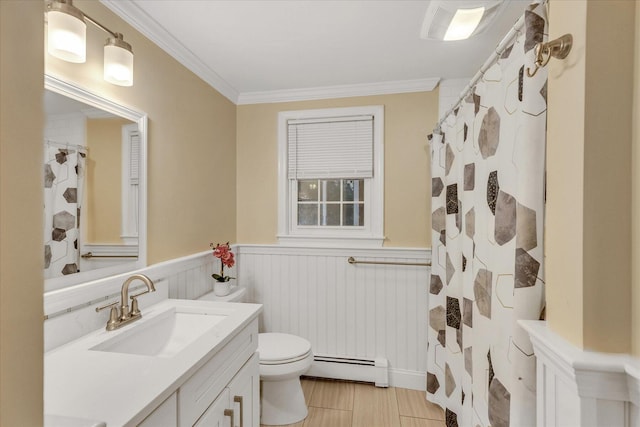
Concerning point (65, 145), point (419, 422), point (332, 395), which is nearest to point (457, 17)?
point (65, 145)

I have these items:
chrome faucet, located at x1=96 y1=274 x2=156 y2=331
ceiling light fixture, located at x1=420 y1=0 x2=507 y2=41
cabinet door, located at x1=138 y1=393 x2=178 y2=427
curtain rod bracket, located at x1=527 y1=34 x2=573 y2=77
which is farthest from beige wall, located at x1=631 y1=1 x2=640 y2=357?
chrome faucet, located at x1=96 y1=274 x2=156 y2=331

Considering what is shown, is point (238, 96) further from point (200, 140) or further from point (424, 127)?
point (424, 127)

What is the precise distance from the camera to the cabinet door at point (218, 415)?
106 cm

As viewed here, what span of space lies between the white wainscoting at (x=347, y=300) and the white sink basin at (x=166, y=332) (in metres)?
1.07

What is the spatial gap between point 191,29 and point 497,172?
66.2 inches

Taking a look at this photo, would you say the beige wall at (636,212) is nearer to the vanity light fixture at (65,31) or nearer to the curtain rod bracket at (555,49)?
the curtain rod bracket at (555,49)

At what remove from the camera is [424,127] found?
93.1 inches

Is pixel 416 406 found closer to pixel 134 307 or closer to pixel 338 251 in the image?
pixel 338 251

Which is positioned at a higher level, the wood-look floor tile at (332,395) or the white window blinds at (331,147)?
the white window blinds at (331,147)

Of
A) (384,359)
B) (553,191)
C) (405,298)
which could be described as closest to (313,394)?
(384,359)

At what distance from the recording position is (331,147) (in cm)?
252

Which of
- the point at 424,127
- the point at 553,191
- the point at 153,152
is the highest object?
the point at 424,127

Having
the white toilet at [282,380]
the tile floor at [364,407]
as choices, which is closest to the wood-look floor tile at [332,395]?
the tile floor at [364,407]

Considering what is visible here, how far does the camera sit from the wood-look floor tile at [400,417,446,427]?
196 centimetres
